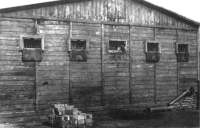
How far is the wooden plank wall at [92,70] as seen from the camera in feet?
40.3

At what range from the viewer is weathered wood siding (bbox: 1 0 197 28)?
513 inches

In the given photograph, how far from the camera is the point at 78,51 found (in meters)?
13.6

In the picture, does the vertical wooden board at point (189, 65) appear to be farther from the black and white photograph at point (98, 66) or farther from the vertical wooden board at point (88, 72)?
the vertical wooden board at point (88, 72)

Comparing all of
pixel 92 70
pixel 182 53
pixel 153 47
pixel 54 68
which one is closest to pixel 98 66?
pixel 92 70

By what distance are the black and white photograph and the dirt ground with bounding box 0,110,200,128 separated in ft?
0.14

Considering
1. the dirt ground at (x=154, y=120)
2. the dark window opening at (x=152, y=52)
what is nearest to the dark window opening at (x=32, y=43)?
the dirt ground at (x=154, y=120)

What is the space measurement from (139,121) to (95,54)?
12.3ft

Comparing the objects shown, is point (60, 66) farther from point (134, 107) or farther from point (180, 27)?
point (180, 27)

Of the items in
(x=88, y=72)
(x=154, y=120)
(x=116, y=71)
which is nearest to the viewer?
(x=154, y=120)

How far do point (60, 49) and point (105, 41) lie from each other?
2.38m

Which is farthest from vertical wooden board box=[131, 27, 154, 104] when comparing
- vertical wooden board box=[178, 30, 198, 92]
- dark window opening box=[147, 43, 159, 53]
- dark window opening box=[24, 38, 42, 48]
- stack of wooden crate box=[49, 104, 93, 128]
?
dark window opening box=[24, 38, 42, 48]

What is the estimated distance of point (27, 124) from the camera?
40.3ft

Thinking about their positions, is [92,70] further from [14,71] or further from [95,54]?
[14,71]

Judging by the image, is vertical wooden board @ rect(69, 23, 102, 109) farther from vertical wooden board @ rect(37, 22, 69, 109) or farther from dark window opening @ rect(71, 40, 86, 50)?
vertical wooden board @ rect(37, 22, 69, 109)
